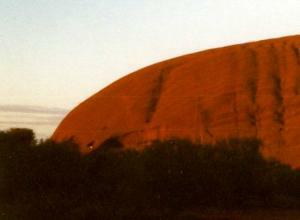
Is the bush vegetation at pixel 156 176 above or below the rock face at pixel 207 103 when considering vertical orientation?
below

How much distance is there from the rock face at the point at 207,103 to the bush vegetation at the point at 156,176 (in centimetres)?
528

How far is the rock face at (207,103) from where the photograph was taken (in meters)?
31.3

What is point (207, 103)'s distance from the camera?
1305 inches

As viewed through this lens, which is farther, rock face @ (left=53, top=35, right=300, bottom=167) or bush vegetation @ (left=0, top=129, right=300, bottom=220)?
rock face @ (left=53, top=35, right=300, bottom=167)

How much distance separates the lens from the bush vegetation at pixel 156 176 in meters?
21.4

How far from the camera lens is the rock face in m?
31.3

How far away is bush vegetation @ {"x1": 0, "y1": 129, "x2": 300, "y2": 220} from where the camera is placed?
2137 centimetres

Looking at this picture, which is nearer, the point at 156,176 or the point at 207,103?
the point at 156,176

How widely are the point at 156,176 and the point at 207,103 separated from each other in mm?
12428

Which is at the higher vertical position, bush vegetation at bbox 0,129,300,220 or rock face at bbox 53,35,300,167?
rock face at bbox 53,35,300,167

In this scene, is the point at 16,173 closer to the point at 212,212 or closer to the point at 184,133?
the point at 212,212

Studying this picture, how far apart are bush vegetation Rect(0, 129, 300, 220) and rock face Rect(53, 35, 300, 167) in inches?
208

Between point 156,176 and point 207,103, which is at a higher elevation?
point 207,103

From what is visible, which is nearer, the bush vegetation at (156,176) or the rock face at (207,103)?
the bush vegetation at (156,176)
